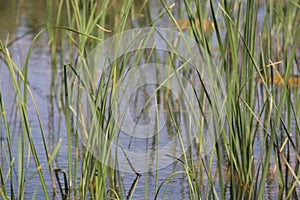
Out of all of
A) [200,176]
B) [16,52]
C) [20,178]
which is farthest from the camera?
[16,52]

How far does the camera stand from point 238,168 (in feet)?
6.14

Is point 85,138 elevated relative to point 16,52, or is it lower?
lower

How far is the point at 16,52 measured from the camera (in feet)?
13.4

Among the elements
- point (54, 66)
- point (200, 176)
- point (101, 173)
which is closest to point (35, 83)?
point (54, 66)

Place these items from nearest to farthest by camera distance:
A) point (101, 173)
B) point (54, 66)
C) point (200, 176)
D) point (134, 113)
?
1. point (101, 173)
2. point (200, 176)
3. point (134, 113)
4. point (54, 66)

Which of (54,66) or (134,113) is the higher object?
(54,66)

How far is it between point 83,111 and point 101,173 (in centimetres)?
65

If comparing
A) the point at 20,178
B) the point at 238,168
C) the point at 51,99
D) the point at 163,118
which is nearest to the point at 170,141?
the point at 163,118

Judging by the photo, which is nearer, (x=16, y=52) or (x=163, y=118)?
(x=163, y=118)

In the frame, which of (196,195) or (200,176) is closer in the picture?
(196,195)

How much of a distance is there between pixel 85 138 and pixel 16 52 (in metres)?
1.85

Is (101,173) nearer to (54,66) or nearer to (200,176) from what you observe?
(200,176)

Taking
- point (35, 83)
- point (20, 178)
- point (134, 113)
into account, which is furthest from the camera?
point (35, 83)

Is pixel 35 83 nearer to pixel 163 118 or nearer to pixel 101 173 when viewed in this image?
pixel 163 118
